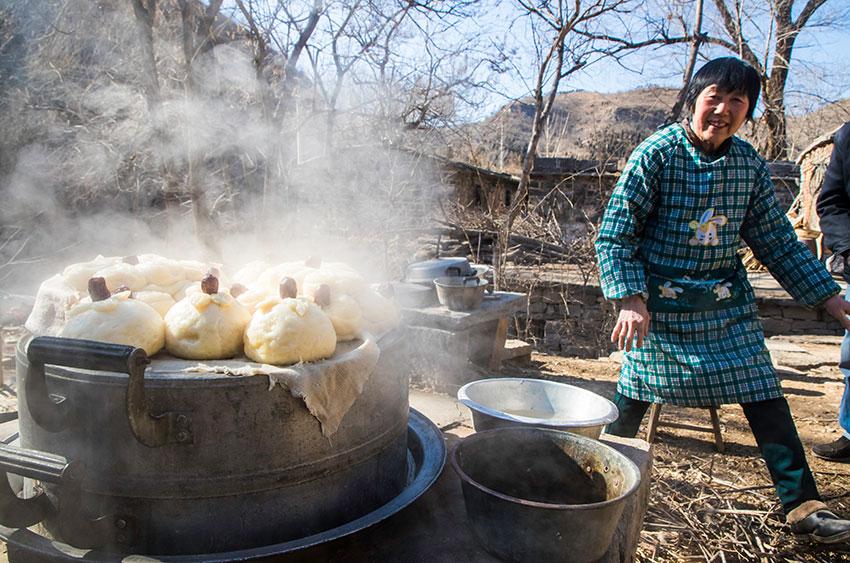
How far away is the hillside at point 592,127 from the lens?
14.9 m

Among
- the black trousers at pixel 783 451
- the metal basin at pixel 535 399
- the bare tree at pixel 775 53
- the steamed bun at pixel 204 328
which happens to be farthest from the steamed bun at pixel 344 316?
the bare tree at pixel 775 53

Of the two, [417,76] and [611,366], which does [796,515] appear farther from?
[417,76]

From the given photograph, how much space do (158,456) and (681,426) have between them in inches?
175

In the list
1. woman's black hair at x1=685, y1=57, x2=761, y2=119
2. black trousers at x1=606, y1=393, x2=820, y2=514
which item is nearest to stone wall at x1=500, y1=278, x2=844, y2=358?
black trousers at x1=606, y1=393, x2=820, y2=514

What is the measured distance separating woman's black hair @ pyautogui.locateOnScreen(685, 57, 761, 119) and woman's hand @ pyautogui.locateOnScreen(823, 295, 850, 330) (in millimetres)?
1083

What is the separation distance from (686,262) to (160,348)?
2462 millimetres

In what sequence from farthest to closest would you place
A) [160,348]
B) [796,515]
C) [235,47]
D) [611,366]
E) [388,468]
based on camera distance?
[235,47], [611,366], [796,515], [388,468], [160,348]

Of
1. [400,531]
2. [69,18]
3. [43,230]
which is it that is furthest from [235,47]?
[400,531]

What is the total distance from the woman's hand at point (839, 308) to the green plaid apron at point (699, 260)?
6cm

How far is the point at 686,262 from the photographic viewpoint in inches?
111

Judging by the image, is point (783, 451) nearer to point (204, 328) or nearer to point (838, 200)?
point (838, 200)

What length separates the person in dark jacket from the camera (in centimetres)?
382

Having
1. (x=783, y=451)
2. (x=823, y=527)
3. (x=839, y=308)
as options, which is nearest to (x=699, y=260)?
(x=839, y=308)

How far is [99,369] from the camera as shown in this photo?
134 centimetres
